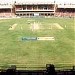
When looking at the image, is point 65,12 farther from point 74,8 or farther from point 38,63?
point 38,63

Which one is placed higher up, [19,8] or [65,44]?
[19,8]

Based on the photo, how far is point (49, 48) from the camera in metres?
42.7

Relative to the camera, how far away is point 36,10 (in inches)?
5748

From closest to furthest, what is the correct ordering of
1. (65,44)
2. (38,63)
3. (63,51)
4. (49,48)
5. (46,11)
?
A: (38,63), (63,51), (49,48), (65,44), (46,11)

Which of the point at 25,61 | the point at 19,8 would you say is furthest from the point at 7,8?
the point at 25,61

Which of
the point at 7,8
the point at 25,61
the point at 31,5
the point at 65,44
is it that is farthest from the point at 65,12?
the point at 25,61

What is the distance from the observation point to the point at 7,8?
149000 mm

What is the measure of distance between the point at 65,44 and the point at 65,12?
104537 millimetres

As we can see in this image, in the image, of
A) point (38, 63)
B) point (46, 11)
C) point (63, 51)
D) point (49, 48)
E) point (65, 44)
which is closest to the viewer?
point (38, 63)

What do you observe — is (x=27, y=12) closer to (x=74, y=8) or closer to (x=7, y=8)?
(x=7, y=8)

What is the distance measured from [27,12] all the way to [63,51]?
353 ft

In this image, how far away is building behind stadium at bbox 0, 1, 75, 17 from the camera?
145 m

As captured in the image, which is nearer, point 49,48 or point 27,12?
point 49,48

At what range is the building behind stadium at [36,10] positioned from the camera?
14525cm
